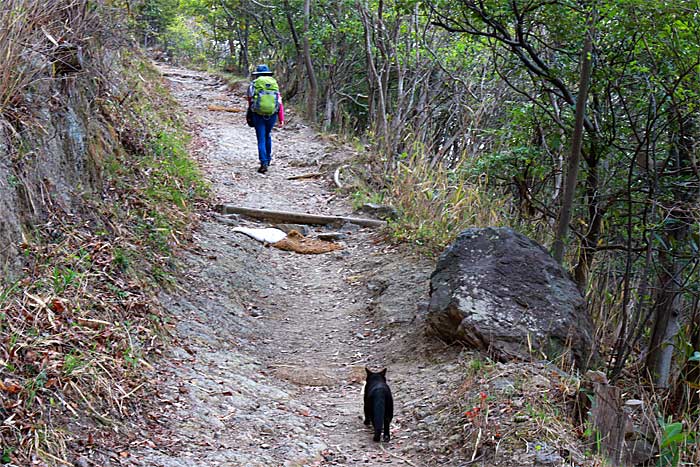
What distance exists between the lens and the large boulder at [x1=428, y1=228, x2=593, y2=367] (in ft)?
20.6

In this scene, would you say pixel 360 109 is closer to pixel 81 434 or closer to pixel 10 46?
pixel 10 46

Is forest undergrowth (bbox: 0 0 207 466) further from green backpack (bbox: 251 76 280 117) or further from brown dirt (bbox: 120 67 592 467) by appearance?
green backpack (bbox: 251 76 280 117)

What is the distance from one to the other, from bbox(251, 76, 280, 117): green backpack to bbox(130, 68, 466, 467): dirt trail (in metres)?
1.81

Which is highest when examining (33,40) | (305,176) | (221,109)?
(33,40)

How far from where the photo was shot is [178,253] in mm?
8023

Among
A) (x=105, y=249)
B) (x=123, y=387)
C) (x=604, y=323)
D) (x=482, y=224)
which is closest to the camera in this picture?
(x=123, y=387)

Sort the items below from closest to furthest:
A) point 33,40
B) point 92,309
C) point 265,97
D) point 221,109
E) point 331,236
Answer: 1. point 92,309
2. point 33,40
3. point 331,236
4. point 265,97
5. point 221,109

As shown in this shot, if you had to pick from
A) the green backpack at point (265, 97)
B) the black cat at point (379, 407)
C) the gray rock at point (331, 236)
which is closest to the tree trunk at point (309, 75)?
the green backpack at point (265, 97)

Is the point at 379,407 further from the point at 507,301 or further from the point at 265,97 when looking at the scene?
the point at 265,97

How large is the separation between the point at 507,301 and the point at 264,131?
26.0ft

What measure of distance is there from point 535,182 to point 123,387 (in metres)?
6.02

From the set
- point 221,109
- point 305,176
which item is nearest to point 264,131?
point 305,176

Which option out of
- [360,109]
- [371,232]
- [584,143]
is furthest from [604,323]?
[360,109]

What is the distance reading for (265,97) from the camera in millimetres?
12961
